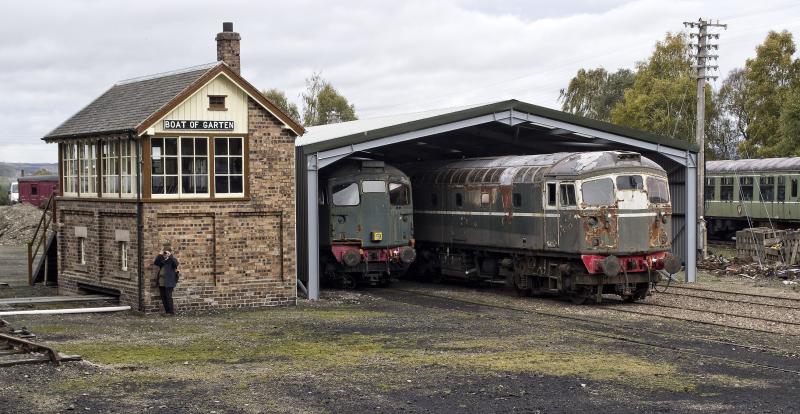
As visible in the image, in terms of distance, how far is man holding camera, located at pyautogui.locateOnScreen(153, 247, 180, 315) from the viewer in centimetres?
2086

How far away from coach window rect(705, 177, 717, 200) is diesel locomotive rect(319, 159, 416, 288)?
19.7 m

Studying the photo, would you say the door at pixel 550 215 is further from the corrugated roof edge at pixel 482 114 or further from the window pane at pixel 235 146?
the window pane at pixel 235 146

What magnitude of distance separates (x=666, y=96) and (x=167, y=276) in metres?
39.9

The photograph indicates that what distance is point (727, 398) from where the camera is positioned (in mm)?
12578

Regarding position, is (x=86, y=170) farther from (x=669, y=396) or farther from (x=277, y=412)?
(x=669, y=396)

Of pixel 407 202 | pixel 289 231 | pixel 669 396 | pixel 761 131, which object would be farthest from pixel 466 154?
pixel 761 131

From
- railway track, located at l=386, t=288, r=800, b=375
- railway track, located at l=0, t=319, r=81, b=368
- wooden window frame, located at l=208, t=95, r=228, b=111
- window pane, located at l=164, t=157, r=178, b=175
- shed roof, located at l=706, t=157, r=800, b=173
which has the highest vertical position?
wooden window frame, located at l=208, t=95, r=228, b=111

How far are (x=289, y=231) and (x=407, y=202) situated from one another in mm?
5348

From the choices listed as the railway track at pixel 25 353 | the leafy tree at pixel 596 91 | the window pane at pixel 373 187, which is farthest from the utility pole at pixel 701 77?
the leafy tree at pixel 596 91

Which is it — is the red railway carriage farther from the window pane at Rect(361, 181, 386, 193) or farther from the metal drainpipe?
the metal drainpipe

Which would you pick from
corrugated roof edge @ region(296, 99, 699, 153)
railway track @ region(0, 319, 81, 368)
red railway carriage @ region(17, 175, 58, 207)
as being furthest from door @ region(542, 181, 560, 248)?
red railway carriage @ region(17, 175, 58, 207)

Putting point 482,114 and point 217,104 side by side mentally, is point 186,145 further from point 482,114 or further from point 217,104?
point 482,114

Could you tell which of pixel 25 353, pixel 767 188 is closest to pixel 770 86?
pixel 767 188

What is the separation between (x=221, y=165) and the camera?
22.2m
